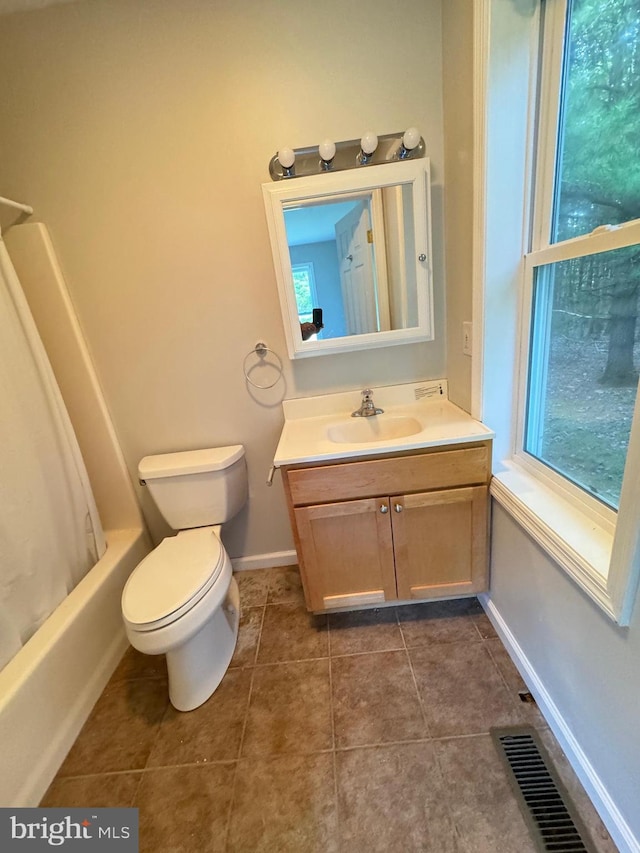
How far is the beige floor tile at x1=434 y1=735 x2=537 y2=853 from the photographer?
893 mm

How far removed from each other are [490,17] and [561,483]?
135 centimetres

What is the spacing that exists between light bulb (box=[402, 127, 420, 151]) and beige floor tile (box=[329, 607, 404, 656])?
6.06ft

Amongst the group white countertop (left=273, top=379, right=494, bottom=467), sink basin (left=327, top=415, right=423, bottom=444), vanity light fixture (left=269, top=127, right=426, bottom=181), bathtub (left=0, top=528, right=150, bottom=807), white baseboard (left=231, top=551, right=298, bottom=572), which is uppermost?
vanity light fixture (left=269, top=127, right=426, bottom=181)

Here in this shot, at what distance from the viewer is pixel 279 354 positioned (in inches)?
64.2

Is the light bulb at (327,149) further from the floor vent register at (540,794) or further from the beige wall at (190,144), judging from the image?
the floor vent register at (540,794)

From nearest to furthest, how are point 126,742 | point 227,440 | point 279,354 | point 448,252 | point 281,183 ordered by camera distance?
1. point 126,742
2. point 281,183
3. point 448,252
4. point 279,354
5. point 227,440

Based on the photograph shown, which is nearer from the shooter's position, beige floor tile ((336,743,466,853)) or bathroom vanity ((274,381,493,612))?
beige floor tile ((336,743,466,853))

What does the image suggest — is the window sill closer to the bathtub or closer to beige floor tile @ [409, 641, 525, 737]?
beige floor tile @ [409, 641, 525, 737]

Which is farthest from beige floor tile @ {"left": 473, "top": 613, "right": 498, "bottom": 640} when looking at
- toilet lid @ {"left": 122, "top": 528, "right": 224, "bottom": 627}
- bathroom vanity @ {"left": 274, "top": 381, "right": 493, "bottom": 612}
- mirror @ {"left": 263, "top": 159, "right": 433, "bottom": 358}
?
mirror @ {"left": 263, "top": 159, "right": 433, "bottom": 358}

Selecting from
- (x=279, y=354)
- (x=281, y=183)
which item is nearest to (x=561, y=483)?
(x=279, y=354)

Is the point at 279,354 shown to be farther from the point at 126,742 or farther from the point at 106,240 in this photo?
the point at 126,742

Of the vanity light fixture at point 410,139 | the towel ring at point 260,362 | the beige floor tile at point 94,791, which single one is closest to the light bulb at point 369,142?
the vanity light fixture at point 410,139

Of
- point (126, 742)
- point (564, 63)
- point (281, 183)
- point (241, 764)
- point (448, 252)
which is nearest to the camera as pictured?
point (564, 63)

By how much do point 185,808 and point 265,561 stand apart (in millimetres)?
990
